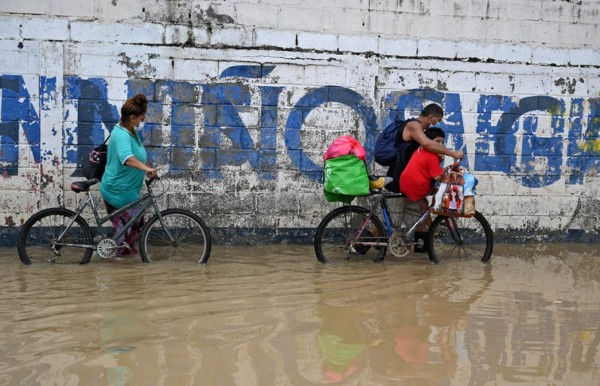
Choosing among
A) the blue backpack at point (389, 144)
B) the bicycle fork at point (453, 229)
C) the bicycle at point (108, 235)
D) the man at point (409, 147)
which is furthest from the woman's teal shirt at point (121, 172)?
the bicycle fork at point (453, 229)

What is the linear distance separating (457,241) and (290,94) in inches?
100

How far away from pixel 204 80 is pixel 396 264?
3.01 metres

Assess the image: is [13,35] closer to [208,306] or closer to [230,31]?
[230,31]

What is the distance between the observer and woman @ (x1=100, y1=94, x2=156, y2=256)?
7324mm

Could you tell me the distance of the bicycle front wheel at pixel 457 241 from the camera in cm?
773

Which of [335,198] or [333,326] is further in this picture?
[335,198]

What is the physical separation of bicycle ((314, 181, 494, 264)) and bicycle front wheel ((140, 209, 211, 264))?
117 centimetres

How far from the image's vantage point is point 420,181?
7.70 meters

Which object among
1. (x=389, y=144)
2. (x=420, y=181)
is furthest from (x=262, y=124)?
(x=420, y=181)

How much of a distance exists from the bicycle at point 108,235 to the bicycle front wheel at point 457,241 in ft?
7.68

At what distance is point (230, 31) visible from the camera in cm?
849

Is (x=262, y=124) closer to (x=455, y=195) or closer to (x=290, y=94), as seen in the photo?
(x=290, y=94)

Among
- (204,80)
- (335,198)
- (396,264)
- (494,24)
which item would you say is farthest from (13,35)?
(494,24)

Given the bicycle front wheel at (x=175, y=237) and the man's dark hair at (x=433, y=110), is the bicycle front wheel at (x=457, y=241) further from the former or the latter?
the bicycle front wheel at (x=175, y=237)
